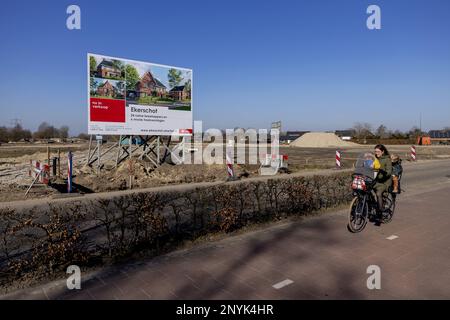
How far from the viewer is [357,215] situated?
19.4ft

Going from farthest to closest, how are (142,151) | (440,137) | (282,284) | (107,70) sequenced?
(440,137) → (142,151) → (107,70) → (282,284)

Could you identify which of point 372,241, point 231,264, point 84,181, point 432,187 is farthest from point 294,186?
point 84,181

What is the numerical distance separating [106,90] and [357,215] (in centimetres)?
1295

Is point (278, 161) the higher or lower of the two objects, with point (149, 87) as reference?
lower

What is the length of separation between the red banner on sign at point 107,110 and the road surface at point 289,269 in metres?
11.5

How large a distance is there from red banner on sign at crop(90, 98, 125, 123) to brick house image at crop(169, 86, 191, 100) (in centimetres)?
329

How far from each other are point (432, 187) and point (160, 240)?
11.6m

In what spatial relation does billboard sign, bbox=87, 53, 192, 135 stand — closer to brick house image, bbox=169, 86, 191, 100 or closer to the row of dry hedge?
brick house image, bbox=169, 86, 191, 100

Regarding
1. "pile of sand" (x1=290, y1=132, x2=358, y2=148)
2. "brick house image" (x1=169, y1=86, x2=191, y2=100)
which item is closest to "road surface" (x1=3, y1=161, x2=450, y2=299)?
"brick house image" (x1=169, y1=86, x2=191, y2=100)

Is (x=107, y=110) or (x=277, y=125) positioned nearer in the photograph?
(x=107, y=110)

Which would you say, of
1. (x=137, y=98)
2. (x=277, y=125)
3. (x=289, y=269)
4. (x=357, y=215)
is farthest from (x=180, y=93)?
(x=289, y=269)

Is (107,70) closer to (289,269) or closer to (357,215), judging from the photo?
(357,215)
